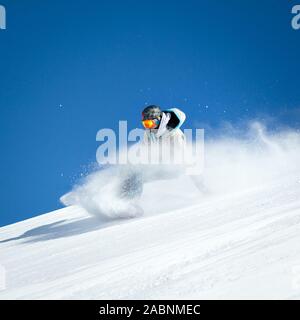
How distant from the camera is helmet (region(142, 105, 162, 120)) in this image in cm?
576

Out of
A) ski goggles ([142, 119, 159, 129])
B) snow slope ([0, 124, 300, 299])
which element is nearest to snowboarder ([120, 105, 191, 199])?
ski goggles ([142, 119, 159, 129])

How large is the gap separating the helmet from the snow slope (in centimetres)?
192

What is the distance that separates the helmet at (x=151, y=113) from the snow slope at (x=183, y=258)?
1921 millimetres

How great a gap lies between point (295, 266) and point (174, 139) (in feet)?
14.5

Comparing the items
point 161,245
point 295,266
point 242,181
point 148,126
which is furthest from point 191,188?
point 295,266

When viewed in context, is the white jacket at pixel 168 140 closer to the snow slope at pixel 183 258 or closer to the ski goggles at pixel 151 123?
the ski goggles at pixel 151 123

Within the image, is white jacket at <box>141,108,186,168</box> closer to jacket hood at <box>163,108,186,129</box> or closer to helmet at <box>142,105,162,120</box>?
jacket hood at <box>163,108,186,129</box>

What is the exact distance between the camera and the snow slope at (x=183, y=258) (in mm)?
1792

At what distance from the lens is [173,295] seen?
178 cm

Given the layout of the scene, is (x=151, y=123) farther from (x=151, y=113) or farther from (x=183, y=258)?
(x=183, y=258)

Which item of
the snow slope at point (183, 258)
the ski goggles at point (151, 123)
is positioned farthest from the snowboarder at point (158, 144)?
the snow slope at point (183, 258)

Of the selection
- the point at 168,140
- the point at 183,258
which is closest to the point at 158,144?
the point at 168,140

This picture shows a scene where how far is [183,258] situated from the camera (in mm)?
2291
